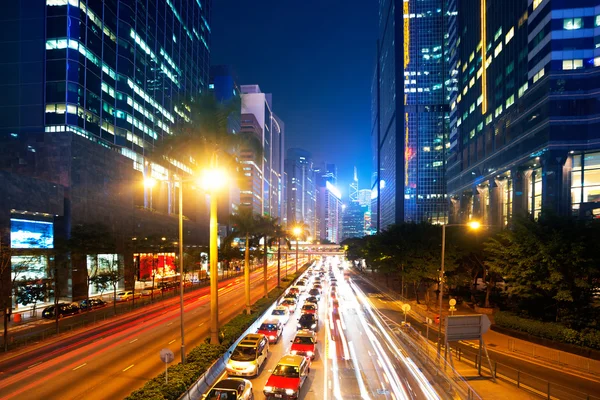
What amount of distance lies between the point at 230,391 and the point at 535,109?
69.0 metres

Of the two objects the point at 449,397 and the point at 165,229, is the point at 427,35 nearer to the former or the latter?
the point at 165,229

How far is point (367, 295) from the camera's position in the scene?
56.6m

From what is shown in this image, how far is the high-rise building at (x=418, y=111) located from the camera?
161000 millimetres

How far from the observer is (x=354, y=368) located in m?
21.2

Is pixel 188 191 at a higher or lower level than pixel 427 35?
lower

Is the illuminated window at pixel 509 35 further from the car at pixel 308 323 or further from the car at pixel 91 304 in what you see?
the car at pixel 91 304

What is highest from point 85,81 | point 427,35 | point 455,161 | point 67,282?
point 427,35

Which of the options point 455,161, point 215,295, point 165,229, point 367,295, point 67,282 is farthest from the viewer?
point 455,161

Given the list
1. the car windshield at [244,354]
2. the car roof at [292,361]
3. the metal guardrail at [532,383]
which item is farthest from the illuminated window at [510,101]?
the car windshield at [244,354]

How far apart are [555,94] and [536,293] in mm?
44918

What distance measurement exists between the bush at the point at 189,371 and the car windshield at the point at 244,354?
125 cm

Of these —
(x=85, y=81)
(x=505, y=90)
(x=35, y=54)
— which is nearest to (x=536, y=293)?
(x=505, y=90)

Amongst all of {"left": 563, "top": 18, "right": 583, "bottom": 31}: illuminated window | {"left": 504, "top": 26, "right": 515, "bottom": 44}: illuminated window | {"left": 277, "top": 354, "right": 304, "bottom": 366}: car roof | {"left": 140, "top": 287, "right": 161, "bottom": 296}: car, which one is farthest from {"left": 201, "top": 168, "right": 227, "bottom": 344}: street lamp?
{"left": 504, "top": 26, "right": 515, "bottom": 44}: illuminated window

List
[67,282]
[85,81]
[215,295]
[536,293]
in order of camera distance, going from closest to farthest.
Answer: [215,295] → [536,293] → [67,282] → [85,81]
